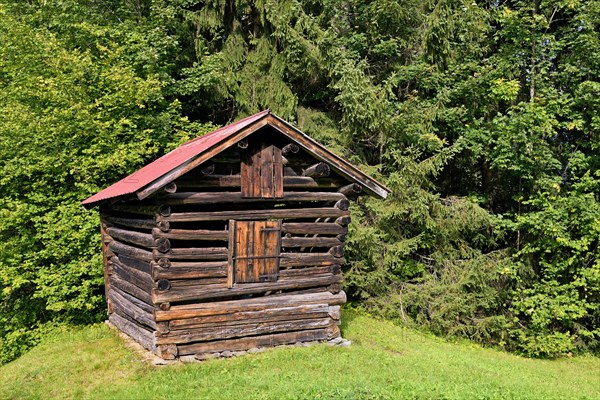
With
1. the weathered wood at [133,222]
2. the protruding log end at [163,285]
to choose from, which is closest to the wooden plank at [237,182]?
the weathered wood at [133,222]

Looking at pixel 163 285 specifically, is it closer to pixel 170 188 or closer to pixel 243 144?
pixel 170 188

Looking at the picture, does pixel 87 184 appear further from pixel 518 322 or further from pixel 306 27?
pixel 518 322

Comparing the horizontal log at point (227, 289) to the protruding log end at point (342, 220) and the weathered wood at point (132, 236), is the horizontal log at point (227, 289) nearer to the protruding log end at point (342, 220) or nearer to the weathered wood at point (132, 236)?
the weathered wood at point (132, 236)

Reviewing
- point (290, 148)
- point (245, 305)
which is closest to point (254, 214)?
point (290, 148)

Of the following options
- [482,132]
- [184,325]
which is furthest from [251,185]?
[482,132]

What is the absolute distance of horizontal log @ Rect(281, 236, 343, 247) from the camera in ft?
34.6

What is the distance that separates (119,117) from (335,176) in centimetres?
802

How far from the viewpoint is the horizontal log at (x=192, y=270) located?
928 cm

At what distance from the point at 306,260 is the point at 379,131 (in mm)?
7406

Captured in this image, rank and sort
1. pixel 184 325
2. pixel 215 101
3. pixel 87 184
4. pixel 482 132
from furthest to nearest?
pixel 215 101 < pixel 482 132 < pixel 87 184 < pixel 184 325

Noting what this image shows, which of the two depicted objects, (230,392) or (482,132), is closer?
(230,392)

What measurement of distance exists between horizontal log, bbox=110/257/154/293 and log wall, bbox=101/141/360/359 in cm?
3

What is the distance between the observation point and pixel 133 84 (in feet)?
48.4

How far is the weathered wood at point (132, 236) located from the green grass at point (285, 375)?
2.25 metres
